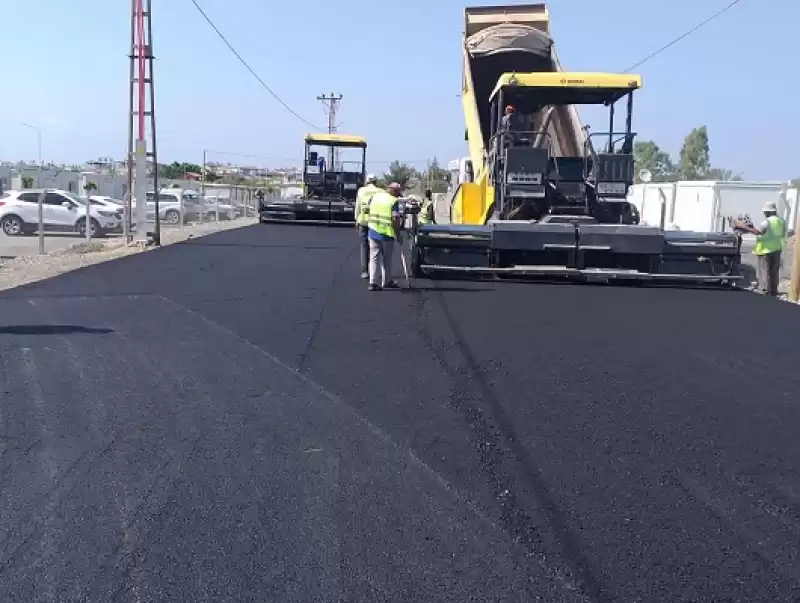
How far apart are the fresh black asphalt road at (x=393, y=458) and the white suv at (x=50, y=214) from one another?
1606 centimetres

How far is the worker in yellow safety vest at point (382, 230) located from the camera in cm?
1090

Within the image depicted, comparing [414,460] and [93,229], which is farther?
[93,229]

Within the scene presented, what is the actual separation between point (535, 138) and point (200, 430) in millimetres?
9329

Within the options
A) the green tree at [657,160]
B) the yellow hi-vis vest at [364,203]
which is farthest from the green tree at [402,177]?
the green tree at [657,160]

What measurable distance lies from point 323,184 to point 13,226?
9.37m

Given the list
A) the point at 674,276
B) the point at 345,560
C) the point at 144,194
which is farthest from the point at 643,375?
the point at 144,194

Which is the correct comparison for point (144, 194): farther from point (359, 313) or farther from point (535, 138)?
point (359, 313)

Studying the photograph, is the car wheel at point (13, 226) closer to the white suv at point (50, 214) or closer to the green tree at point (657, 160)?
the white suv at point (50, 214)

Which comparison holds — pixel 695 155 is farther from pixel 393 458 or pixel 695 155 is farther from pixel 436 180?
A: pixel 393 458

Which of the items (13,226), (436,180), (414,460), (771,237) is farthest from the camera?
(436,180)

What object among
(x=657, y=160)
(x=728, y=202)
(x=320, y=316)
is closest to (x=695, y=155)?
(x=657, y=160)

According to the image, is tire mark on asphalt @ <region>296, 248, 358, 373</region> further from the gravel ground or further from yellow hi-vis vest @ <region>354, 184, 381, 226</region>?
the gravel ground

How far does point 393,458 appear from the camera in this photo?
15.5 feet

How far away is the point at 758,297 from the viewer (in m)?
11.8
